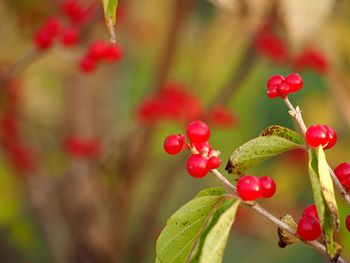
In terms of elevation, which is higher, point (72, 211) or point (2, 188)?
point (72, 211)

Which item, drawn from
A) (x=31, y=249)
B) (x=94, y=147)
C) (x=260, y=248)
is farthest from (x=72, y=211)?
(x=260, y=248)

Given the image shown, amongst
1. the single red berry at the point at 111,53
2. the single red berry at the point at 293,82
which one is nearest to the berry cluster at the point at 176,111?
the single red berry at the point at 111,53

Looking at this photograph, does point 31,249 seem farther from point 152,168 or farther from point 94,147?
point 94,147

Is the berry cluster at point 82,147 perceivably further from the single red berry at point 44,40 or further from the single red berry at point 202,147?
the single red berry at point 202,147

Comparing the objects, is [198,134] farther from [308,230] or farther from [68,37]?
[68,37]

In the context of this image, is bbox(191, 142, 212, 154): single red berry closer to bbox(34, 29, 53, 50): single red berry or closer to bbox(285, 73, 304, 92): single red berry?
bbox(285, 73, 304, 92): single red berry

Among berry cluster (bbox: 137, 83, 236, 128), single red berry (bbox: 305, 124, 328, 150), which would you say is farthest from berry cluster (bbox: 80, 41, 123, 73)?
single red berry (bbox: 305, 124, 328, 150)

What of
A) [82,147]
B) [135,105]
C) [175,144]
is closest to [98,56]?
[175,144]

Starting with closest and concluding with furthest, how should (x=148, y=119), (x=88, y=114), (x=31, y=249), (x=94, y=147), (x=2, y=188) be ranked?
1. (x=148, y=119)
2. (x=94, y=147)
3. (x=88, y=114)
4. (x=2, y=188)
5. (x=31, y=249)
